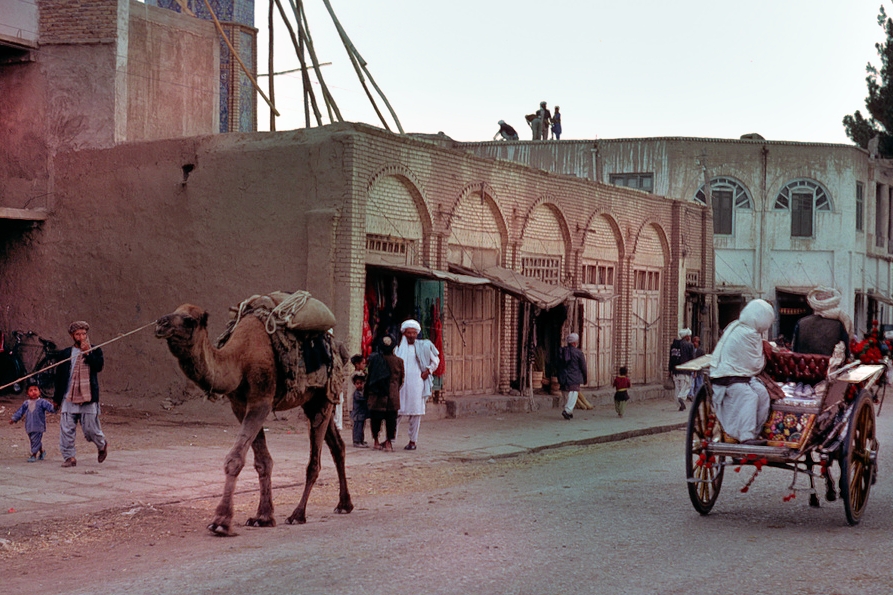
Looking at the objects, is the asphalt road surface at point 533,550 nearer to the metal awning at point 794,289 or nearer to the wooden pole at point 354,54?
the wooden pole at point 354,54

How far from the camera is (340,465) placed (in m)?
10.3

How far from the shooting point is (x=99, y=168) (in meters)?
20.8

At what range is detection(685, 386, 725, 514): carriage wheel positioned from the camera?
32.0 feet

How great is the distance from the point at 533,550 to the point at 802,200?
122ft

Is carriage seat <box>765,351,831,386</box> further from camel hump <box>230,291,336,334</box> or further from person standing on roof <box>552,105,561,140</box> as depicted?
person standing on roof <box>552,105,561,140</box>

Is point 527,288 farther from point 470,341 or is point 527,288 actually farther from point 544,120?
point 544,120

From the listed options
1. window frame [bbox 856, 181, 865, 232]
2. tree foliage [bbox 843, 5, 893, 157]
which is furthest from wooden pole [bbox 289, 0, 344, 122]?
tree foliage [bbox 843, 5, 893, 157]

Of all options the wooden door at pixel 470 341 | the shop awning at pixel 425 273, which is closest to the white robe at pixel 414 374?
the shop awning at pixel 425 273

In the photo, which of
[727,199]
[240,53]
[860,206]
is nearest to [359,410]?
[240,53]

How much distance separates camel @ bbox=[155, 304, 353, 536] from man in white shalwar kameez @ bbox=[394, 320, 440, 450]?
5476 mm

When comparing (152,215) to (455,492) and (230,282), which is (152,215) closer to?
(230,282)

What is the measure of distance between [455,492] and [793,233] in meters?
34.1

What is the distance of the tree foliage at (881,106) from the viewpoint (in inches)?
2141

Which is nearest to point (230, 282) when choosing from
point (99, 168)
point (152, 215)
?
point (152, 215)
